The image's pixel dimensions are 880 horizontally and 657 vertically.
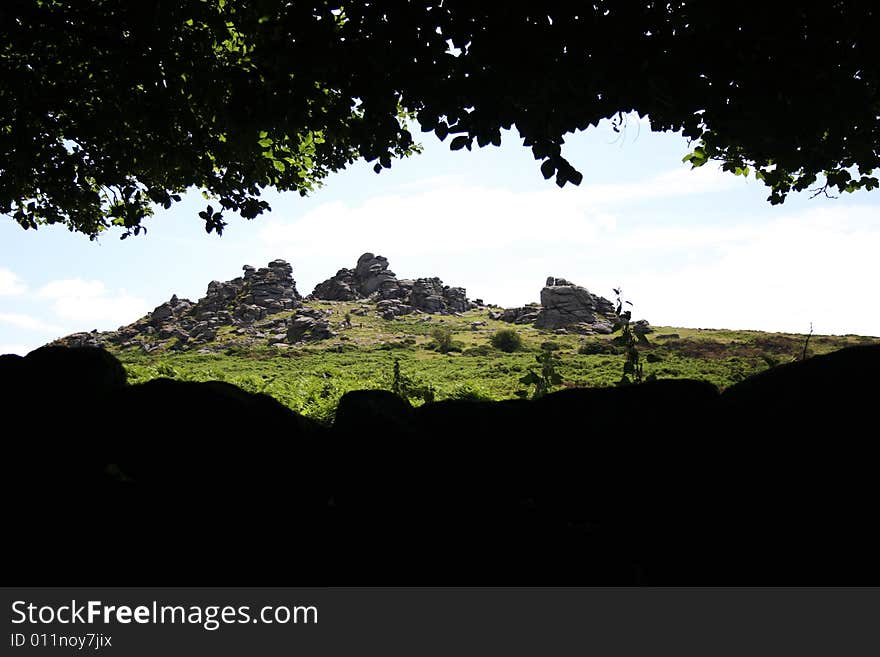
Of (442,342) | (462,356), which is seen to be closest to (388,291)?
(442,342)

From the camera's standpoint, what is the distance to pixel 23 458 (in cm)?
296

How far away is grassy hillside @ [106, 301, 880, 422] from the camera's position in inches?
1750

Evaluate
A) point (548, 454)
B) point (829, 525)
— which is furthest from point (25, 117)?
point (829, 525)

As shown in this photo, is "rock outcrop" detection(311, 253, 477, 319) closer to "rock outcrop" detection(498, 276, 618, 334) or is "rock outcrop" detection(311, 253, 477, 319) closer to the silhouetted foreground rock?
"rock outcrop" detection(498, 276, 618, 334)

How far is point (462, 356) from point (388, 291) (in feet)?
271

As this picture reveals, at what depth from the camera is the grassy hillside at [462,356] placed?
4444cm

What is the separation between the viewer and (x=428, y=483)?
2.85 metres

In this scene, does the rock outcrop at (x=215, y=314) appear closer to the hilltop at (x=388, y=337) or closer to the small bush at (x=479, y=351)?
the hilltop at (x=388, y=337)

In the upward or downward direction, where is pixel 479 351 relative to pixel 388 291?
downward

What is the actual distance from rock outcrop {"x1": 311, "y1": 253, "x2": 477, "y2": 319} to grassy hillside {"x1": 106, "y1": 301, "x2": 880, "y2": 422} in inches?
524

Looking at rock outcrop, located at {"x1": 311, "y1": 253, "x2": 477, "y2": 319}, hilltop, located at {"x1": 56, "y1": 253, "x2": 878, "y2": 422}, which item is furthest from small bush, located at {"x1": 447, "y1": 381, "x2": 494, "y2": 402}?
rock outcrop, located at {"x1": 311, "y1": 253, "x2": 477, "y2": 319}

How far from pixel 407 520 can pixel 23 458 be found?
253 cm

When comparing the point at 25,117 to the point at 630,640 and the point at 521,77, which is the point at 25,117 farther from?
the point at 630,640

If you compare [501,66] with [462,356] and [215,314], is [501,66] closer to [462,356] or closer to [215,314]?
[462,356]
